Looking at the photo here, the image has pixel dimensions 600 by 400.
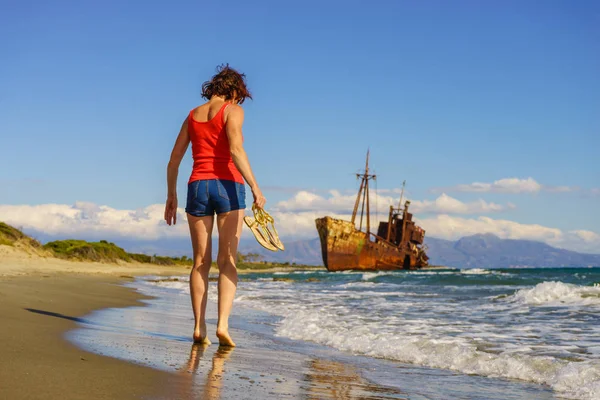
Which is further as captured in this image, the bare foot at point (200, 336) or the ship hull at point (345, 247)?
the ship hull at point (345, 247)

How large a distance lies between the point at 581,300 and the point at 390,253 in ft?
156

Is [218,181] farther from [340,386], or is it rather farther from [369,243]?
[369,243]

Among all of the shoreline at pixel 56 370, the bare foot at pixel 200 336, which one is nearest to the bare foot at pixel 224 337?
the bare foot at pixel 200 336

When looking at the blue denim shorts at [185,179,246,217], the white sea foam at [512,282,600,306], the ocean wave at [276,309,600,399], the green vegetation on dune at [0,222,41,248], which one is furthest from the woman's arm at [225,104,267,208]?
the green vegetation on dune at [0,222,41,248]

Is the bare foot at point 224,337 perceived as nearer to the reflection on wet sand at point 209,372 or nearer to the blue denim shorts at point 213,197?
the reflection on wet sand at point 209,372

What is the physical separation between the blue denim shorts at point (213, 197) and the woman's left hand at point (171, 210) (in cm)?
31

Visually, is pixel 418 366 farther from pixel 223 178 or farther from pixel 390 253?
pixel 390 253

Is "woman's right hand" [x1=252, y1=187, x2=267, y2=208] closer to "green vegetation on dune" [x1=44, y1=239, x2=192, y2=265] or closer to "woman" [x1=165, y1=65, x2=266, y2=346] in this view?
"woman" [x1=165, y1=65, x2=266, y2=346]

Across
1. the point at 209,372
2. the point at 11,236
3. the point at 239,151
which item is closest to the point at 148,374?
the point at 209,372

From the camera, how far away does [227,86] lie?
455 centimetres

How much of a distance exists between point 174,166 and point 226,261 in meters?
0.79

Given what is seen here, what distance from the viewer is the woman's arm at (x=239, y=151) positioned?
422cm

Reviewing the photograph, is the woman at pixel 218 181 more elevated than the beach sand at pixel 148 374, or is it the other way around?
the woman at pixel 218 181

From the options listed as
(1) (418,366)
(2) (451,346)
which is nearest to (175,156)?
(1) (418,366)
